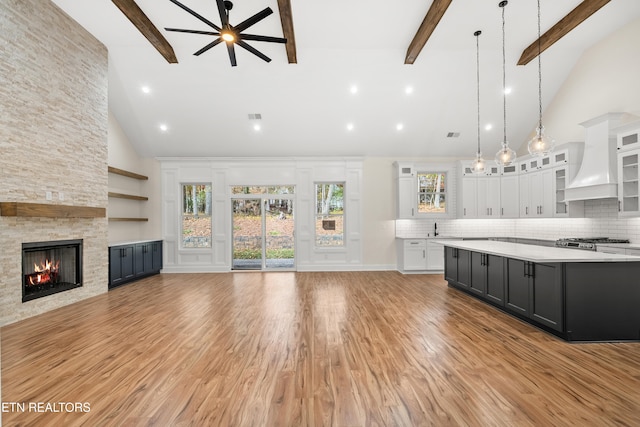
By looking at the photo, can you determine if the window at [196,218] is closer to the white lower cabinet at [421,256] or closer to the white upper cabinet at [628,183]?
the white lower cabinet at [421,256]

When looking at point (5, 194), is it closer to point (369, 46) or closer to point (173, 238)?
point (173, 238)

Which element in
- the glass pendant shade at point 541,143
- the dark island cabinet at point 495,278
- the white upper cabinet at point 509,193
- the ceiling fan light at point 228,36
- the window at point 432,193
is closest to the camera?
the glass pendant shade at point 541,143

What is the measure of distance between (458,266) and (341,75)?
4.38 m

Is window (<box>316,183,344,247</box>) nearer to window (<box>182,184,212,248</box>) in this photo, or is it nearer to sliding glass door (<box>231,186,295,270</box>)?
sliding glass door (<box>231,186,295,270</box>)

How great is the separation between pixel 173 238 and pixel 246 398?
6.71 m

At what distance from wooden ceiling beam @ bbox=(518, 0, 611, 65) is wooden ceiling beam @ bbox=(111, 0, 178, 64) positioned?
6.78 m

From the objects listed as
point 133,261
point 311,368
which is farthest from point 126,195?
point 311,368

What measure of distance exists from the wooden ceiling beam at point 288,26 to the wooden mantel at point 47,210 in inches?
174

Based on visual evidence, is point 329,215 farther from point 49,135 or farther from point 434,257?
point 49,135

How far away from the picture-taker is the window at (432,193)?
834 centimetres

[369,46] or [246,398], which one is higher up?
[369,46]

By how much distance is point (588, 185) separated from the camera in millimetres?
5727

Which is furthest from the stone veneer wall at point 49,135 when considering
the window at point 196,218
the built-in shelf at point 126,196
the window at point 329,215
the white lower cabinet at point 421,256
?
the white lower cabinet at point 421,256

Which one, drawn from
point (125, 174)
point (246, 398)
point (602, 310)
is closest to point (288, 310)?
point (246, 398)
